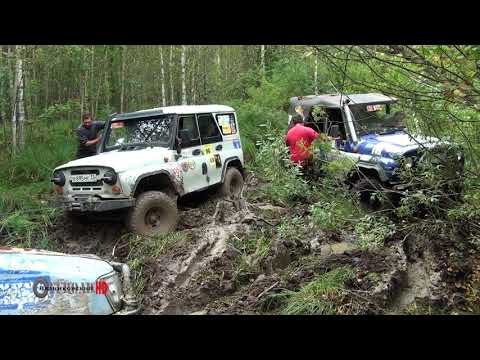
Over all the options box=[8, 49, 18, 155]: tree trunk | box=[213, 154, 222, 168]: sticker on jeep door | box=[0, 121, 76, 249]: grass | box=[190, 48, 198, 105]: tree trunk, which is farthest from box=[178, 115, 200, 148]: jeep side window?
box=[190, 48, 198, 105]: tree trunk

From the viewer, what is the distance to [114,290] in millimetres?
3711

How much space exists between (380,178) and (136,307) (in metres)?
4.07

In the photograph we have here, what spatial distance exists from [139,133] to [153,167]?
102 cm

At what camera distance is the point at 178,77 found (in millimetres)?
19359

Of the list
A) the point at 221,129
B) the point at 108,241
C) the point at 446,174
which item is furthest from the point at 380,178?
the point at 108,241

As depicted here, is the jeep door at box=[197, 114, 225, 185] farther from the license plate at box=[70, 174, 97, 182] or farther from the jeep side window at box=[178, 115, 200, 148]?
the license plate at box=[70, 174, 97, 182]

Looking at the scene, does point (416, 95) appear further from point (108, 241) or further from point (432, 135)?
point (108, 241)

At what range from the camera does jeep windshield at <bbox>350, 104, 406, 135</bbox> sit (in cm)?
731

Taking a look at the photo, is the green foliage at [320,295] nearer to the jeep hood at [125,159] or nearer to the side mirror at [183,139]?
the jeep hood at [125,159]

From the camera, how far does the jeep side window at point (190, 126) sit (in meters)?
7.37

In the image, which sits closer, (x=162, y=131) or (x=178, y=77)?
(x=162, y=131)

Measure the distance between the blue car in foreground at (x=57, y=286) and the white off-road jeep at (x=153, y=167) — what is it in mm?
2523
